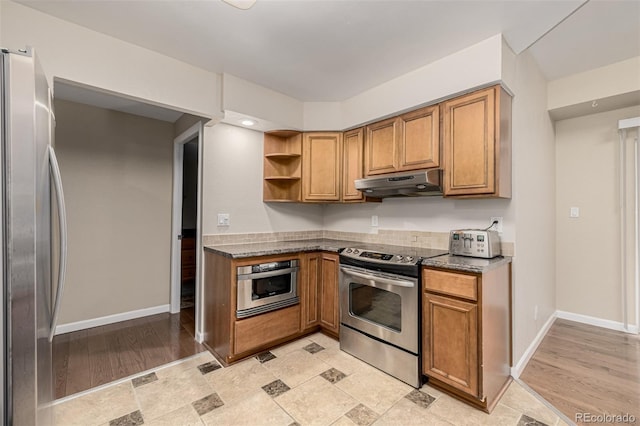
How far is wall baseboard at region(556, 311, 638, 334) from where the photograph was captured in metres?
2.97

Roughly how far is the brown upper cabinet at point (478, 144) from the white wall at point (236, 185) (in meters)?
1.94

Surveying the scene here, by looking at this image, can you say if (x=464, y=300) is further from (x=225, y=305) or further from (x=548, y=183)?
(x=548, y=183)

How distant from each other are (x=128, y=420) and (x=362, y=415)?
1.44m

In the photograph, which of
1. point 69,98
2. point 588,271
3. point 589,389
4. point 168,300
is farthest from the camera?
point 168,300

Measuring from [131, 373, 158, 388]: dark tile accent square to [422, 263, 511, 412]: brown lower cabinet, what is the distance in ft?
6.71

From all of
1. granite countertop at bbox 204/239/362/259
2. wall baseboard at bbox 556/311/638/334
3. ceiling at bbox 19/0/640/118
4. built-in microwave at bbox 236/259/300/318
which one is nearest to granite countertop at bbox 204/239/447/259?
granite countertop at bbox 204/239/362/259

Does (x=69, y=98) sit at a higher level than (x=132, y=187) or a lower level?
higher

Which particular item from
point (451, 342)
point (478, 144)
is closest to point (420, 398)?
point (451, 342)

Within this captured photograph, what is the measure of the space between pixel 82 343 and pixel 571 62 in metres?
5.43

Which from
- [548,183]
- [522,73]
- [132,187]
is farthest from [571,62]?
[132,187]

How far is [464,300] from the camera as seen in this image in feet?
6.14

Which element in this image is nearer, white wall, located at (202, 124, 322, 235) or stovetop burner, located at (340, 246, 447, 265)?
stovetop burner, located at (340, 246, 447, 265)

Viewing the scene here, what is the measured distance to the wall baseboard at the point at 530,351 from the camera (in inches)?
87.2

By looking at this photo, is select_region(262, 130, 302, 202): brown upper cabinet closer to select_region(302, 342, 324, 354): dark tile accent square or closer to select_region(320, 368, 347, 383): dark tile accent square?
select_region(302, 342, 324, 354): dark tile accent square
